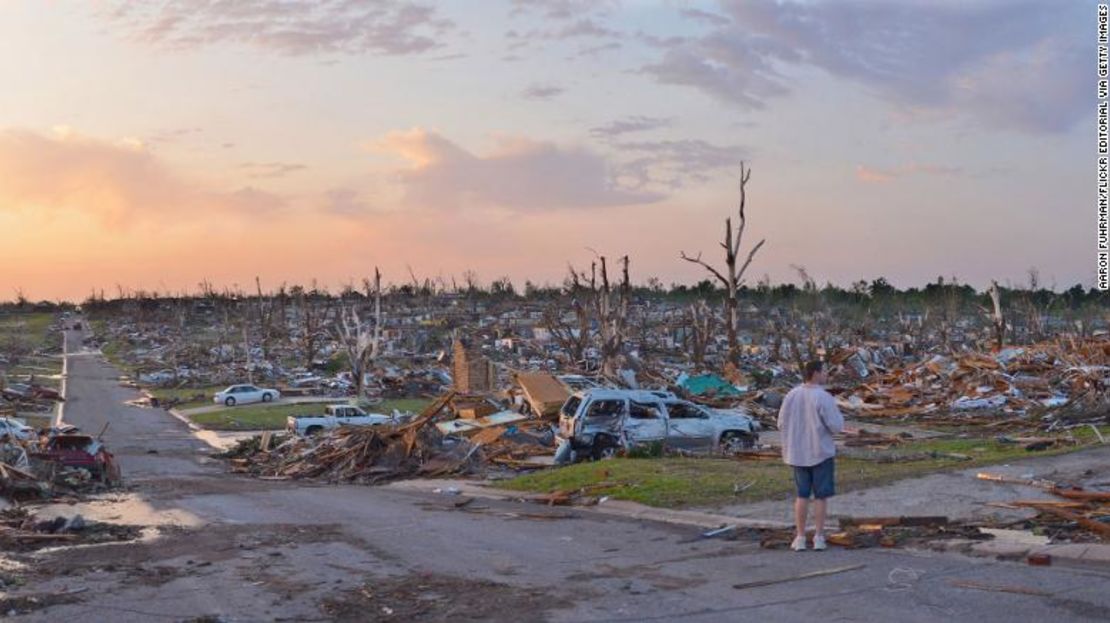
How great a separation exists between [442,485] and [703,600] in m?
14.5

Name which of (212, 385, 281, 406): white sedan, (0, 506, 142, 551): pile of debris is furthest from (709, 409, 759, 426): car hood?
(212, 385, 281, 406): white sedan

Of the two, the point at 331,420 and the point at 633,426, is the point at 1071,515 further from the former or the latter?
the point at 331,420

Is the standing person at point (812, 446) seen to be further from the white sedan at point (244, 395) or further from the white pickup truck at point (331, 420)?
the white sedan at point (244, 395)

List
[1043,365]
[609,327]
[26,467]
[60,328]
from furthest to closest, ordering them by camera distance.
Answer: [60,328] → [609,327] → [1043,365] → [26,467]

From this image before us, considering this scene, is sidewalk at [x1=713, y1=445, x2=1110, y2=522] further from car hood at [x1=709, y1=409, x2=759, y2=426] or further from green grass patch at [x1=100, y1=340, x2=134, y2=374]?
green grass patch at [x1=100, y1=340, x2=134, y2=374]

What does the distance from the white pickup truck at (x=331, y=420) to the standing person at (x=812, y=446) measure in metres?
25.6

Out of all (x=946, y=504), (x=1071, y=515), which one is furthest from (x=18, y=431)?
(x=1071, y=515)

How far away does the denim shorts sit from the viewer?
37.0ft

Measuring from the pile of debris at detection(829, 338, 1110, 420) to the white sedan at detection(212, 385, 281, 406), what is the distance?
31424 millimetres

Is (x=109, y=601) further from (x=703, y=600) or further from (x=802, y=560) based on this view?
(x=802, y=560)

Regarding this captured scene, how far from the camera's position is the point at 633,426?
24578 mm

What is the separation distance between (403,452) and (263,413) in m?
29.3

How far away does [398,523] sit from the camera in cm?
1584

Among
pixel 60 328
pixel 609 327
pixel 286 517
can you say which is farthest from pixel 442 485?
pixel 60 328
